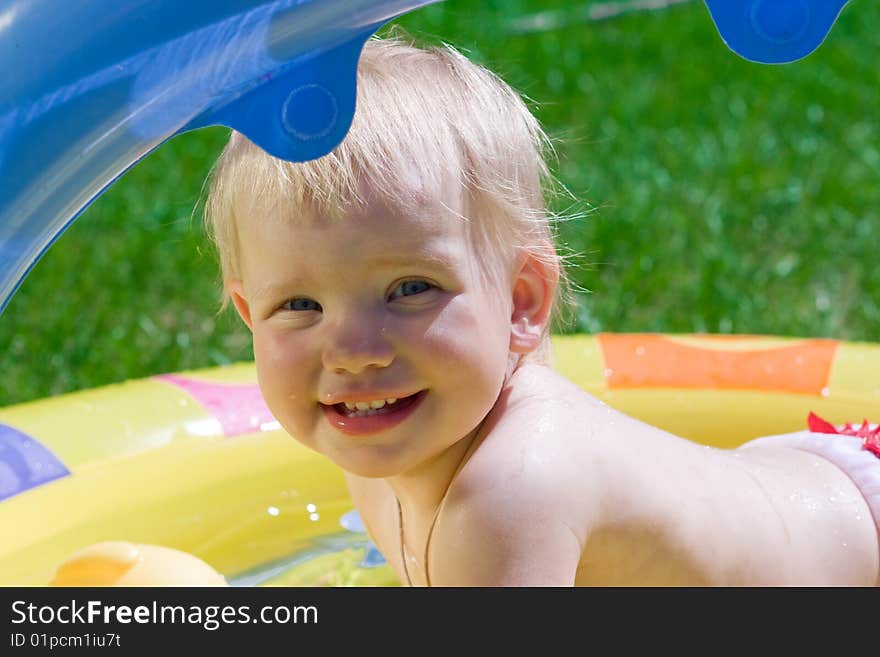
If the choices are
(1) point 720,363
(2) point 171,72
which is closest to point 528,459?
(2) point 171,72

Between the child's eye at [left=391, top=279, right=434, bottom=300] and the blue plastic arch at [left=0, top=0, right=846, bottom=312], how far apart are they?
233mm

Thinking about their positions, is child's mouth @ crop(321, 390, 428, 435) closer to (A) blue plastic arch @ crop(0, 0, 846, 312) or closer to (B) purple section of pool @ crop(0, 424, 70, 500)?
(A) blue plastic arch @ crop(0, 0, 846, 312)

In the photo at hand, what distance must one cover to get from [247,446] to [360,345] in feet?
3.15

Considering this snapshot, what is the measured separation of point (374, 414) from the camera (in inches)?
61.7

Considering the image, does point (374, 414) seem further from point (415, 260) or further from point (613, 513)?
point (613, 513)

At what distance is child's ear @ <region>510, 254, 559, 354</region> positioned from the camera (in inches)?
66.7

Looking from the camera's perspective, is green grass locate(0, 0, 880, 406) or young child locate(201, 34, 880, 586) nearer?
young child locate(201, 34, 880, 586)

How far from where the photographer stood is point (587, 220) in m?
3.75

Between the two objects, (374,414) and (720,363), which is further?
(720,363)

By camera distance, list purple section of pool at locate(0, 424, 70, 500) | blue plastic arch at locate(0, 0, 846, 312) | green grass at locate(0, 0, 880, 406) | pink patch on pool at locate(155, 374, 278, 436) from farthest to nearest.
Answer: green grass at locate(0, 0, 880, 406) < pink patch on pool at locate(155, 374, 278, 436) < purple section of pool at locate(0, 424, 70, 500) < blue plastic arch at locate(0, 0, 846, 312)

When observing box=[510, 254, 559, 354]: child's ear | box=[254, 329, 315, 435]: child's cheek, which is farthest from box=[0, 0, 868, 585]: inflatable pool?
box=[510, 254, 559, 354]: child's ear

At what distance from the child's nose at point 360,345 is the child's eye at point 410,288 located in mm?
45

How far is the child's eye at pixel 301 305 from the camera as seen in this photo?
1.56 meters

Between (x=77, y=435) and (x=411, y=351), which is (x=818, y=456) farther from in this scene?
(x=77, y=435)
